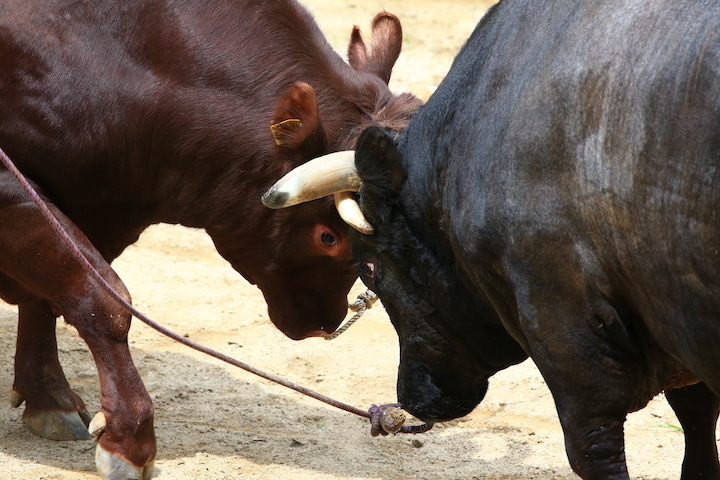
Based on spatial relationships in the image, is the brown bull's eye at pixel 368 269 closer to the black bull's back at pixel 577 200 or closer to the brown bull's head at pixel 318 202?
the black bull's back at pixel 577 200

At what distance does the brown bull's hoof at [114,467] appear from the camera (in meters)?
4.01

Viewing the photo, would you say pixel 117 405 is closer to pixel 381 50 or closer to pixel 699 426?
pixel 381 50

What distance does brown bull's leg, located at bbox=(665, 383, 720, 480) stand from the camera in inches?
149

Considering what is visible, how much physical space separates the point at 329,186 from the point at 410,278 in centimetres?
45

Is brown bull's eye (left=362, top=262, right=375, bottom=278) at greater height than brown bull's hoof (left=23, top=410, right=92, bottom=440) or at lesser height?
greater

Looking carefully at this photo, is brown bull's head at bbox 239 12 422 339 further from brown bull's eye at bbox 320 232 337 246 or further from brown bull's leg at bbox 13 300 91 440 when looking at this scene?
brown bull's leg at bbox 13 300 91 440

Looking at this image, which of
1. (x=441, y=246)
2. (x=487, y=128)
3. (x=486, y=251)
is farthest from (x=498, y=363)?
(x=487, y=128)

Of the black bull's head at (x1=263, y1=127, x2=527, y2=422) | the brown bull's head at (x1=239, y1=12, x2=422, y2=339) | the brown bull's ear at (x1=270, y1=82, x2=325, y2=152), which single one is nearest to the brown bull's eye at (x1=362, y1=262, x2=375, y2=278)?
the black bull's head at (x1=263, y1=127, x2=527, y2=422)

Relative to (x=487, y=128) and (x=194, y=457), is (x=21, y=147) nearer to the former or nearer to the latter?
(x=194, y=457)

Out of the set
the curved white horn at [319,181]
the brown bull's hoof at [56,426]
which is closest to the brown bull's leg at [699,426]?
the curved white horn at [319,181]

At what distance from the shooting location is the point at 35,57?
4238mm

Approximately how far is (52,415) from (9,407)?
Result: 475 mm

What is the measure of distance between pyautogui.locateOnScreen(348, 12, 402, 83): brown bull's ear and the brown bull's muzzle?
52.2 inches

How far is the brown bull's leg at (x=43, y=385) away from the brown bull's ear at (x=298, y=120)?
1.68 metres
